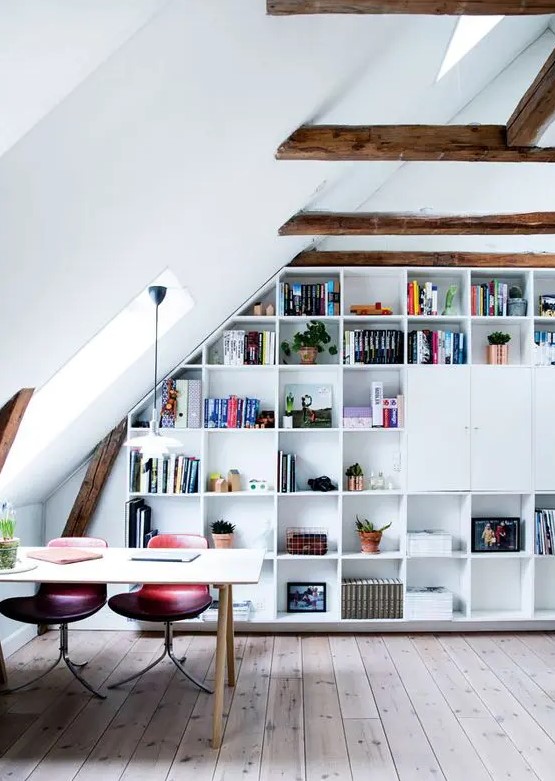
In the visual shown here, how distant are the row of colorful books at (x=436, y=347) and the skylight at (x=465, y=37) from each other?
177cm

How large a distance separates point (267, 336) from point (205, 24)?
327 centimetres

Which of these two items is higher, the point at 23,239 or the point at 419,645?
the point at 23,239

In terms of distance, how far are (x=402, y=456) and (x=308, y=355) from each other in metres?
1.02

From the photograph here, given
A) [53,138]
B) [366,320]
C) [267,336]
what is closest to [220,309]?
[267,336]

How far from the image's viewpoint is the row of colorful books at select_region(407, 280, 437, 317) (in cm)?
521

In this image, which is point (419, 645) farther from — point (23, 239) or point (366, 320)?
point (23, 239)

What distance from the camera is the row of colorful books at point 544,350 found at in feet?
17.1

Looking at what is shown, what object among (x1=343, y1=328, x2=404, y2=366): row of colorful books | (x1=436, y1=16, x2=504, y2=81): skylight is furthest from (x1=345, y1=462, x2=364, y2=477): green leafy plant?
A: (x1=436, y1=16, x2=504, y2=81): skylight

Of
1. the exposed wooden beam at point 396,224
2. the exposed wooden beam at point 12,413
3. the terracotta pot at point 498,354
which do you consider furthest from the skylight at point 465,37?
the exposed wooden beam at point 12,413

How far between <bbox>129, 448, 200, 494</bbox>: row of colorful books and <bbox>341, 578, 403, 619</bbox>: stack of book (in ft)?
4.45

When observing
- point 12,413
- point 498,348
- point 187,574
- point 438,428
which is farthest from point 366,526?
point 12,413

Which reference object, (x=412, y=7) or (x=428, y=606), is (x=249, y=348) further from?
(x=412, y=7)

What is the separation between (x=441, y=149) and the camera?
338 cm

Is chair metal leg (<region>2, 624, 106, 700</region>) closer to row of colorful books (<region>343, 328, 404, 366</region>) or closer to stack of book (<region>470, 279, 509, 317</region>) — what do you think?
row of colorful books (<region>343, 328, 404, 366</region>)
